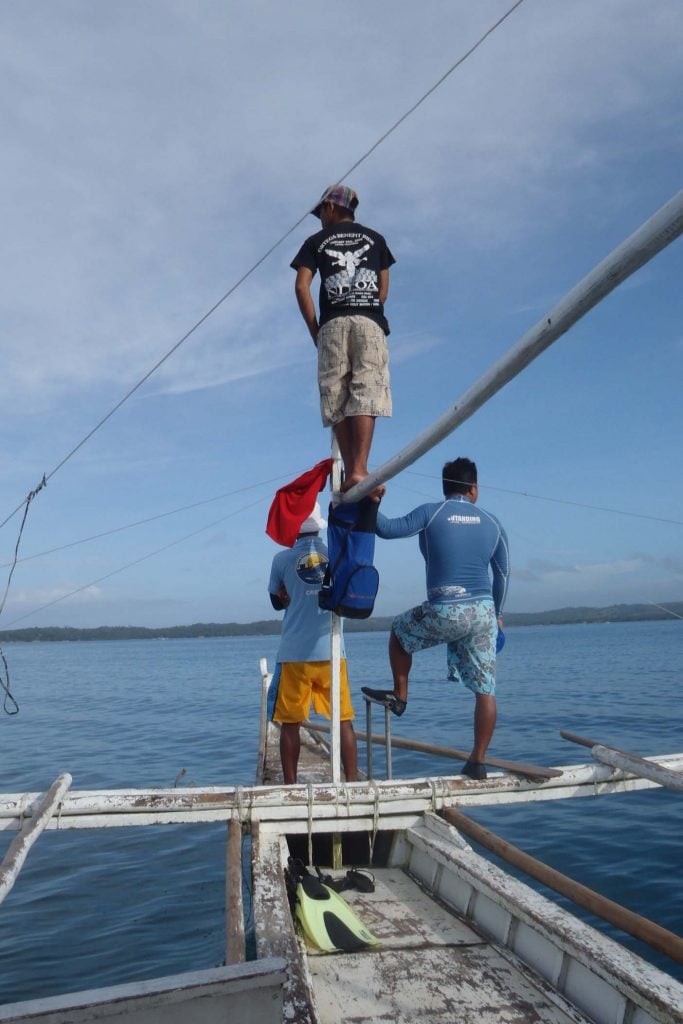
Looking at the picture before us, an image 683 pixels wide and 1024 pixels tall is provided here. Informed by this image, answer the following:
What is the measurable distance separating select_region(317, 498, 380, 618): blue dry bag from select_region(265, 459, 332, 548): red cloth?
963mm

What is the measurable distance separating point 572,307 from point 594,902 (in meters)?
2.72

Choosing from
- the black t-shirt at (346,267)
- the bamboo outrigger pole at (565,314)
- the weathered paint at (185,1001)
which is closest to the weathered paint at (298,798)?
the bamboo outrigger pole at (565,314)

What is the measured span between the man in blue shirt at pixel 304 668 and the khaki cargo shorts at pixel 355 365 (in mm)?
1742

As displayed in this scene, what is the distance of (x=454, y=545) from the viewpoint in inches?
217

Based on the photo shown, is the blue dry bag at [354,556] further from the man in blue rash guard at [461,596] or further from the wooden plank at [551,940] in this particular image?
the wooden plank at [551,940]

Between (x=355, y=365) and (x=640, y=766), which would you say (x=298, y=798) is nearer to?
(x=640, y=766)

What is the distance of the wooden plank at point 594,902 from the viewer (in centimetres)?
294

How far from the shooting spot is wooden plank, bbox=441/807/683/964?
2.94m

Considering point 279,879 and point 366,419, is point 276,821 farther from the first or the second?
point 366,419

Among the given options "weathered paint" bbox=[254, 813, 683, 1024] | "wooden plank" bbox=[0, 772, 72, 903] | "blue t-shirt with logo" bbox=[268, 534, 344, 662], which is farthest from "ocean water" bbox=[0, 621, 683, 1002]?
"blue t-shirt with logo" bbox=[268, 534, 344, 662]

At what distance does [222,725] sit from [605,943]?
1879 centimetres

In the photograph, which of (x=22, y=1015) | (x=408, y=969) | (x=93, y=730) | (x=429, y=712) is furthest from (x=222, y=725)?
(x=22, y=1015)

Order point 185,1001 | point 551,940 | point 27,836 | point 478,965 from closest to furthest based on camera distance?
point 185,1001 → point 551,940 → point 478,965 → point 27,836

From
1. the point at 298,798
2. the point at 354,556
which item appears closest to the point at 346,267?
the point at 354,556
